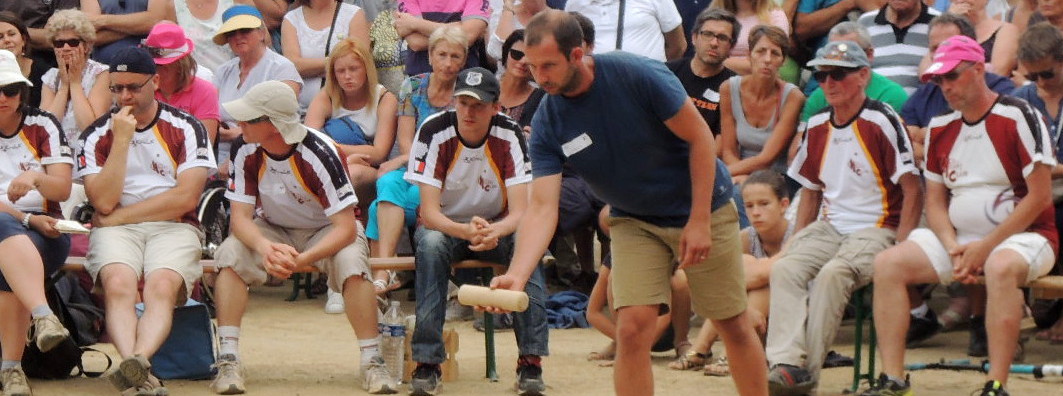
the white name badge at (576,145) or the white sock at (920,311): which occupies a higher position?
the white name badge at (576,145)

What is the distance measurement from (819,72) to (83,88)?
482 cm

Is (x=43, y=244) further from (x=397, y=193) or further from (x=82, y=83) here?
(x=82, y=83)

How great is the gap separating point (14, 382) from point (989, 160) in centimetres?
466

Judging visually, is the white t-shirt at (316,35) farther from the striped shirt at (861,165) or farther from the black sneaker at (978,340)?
the black sneaker at (978,340)

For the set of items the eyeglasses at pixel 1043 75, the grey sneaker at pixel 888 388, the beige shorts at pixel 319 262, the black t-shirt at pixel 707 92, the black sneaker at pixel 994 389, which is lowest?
the grey sneaker at pixel 888 388

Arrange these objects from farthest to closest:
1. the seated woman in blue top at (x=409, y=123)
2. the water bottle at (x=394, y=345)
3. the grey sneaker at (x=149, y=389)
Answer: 1. the seated woman in blue top at (x=409, y=123)
2. the water bottle at (x=394, y=345)
3. the grey sneaker at (x=149, y=389)

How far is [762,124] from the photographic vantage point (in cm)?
977

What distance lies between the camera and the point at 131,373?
7.44 meters

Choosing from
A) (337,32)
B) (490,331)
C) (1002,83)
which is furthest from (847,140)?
(337,32)

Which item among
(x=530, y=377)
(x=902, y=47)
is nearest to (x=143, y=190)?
(x=530, y=377)

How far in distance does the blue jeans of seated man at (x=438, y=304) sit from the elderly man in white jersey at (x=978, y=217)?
163cm

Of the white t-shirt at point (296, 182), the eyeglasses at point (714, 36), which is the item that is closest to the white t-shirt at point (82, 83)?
the white t-shirt at point (296, 182)

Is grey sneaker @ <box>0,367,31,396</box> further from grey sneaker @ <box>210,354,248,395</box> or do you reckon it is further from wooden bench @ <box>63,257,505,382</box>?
grey sneaker @ <box>210,354,248,395</box>

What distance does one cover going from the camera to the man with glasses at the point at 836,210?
7754 millimetres
